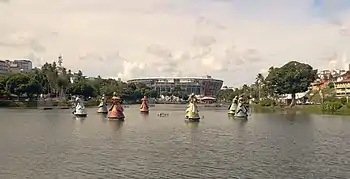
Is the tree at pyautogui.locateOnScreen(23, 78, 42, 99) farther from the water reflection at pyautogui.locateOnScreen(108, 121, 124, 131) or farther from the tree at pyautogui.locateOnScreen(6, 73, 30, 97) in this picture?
the water reflection at pyautogui.locateOnScreen(108, 121, 124, 131)

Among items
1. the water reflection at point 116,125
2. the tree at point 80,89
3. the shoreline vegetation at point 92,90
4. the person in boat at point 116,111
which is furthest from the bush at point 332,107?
the tree at point 80,89

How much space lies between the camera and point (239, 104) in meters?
83.0

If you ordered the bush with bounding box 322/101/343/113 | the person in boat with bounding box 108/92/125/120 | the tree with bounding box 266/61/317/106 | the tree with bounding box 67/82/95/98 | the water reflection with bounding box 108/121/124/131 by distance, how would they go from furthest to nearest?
the tree with bounding box 67/82/95/98, the tree with bounding box 266/61/317/106, the bush with bounding box 322/101/343/113, the person in boat with bounding box 108/92/125/120, the water reflection with bounding box 108/121/124/131

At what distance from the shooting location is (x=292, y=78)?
130m

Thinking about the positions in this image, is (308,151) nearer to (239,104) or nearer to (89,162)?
(89,162)

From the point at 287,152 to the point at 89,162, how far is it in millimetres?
14220

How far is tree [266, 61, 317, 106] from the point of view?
13012 centimetres

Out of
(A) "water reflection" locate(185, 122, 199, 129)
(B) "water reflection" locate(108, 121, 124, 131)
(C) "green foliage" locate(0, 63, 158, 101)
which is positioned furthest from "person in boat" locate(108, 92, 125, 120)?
(C) "green foliage" locate(0, 63, 158, 101)

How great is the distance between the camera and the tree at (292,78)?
13012 centimetres

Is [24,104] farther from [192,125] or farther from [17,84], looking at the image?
[192,125]

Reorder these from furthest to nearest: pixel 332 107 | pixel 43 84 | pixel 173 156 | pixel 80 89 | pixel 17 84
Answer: pixel 80 89, pixel 43 84, pixel 17 84, pixel 332 107, pixel 173 156

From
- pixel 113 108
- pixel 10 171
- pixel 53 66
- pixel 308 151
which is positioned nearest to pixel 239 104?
pixel 113 108

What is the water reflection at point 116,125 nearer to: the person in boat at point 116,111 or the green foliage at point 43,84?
the person in boat at point 116,111

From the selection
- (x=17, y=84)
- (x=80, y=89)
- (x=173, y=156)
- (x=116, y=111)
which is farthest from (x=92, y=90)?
(x=173, y=156)
